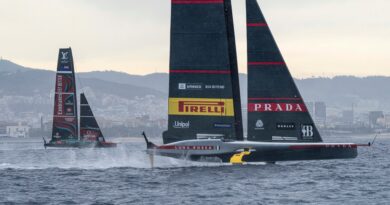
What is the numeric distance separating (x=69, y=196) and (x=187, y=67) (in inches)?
405

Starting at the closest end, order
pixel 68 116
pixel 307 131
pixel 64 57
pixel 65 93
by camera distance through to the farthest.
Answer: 1. pixel 307 131
2. pixel 65 93
3. pixel 64 57
4. pixel 68 116

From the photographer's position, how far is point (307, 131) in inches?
1715

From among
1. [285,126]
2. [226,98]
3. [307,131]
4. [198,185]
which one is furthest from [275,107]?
[198,185]

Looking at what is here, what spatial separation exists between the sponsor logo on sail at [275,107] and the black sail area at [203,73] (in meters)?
0.73

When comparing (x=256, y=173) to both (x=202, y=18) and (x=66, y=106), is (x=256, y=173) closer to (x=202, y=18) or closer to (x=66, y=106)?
(x=202, y=18)

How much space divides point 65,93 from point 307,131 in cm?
4712

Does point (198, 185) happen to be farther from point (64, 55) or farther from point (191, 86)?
point (64, 55)

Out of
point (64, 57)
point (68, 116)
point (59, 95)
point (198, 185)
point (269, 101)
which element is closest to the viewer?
point (198, 185)

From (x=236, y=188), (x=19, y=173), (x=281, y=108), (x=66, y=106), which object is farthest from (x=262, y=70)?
(x=66, y=106)

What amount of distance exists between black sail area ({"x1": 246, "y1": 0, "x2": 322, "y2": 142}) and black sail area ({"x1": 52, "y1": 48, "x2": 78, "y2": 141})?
4549 centimetres

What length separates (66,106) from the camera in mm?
87312

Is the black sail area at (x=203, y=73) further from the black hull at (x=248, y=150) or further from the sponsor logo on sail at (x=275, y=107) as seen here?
the black hull at (x=248, y=150)

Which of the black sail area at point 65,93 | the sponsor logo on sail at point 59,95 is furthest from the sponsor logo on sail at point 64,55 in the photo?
the sponsor logo on sail at point 59,95

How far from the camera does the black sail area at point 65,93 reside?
8675 centimetres
